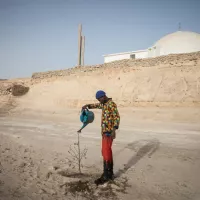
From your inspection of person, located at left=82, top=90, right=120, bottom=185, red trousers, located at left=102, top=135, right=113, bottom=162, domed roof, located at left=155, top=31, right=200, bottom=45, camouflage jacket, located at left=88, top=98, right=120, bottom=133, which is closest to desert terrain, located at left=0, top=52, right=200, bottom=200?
person, located at left=82, top=90, right=120, bottom=185

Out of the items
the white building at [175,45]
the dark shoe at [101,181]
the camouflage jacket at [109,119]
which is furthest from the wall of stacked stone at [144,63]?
the dark shoe at [101,181]

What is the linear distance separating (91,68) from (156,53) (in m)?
12.0

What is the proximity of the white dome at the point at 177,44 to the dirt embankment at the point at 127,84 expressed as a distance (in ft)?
34.9

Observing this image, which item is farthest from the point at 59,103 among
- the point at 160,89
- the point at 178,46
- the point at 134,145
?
the point at 178,46

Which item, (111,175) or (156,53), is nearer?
(111,175)

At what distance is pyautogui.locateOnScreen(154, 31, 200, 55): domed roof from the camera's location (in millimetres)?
26109

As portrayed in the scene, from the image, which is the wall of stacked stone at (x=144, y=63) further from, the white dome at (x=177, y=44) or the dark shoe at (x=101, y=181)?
the dark shoe at (x=101, y=181)

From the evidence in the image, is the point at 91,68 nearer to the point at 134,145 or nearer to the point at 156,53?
the point at 156,53

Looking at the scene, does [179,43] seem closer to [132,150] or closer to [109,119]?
[132,150]

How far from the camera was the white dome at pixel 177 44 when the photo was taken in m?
26.1

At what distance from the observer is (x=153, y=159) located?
513cm

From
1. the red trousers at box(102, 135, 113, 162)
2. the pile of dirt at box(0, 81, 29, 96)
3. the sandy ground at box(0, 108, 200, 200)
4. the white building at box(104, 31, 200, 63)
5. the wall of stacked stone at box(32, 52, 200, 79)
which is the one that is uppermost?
the white building at box(104, 31, 200, 63)

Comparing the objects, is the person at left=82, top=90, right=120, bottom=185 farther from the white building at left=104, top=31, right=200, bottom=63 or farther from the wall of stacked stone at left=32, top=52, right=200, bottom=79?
the white building at left=104, top=31, right=200, bottom=63

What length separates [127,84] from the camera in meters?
18.1
